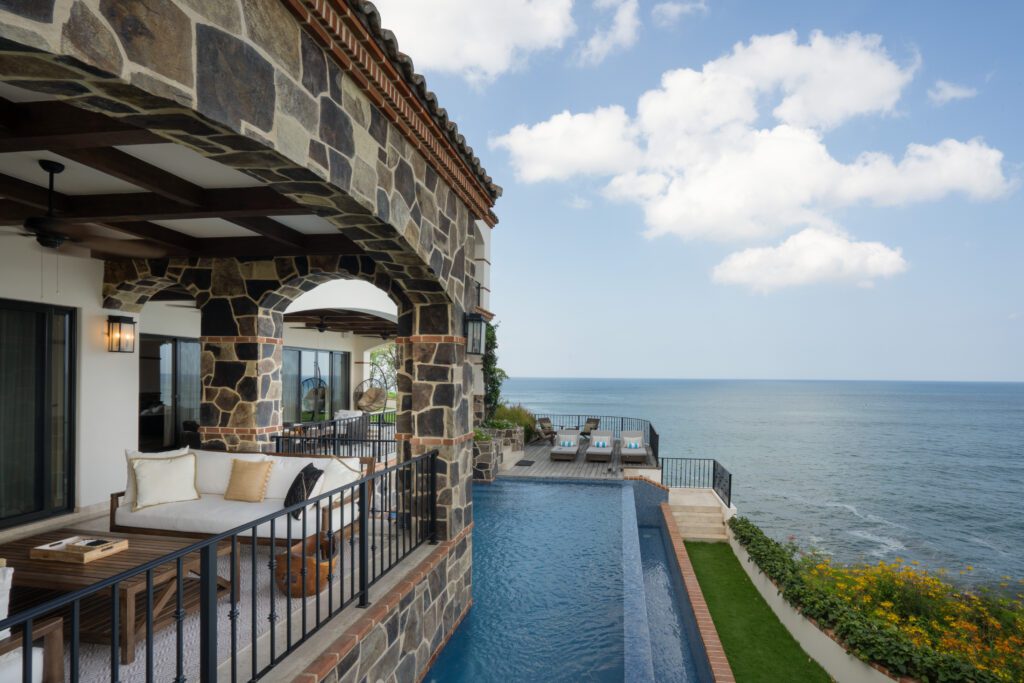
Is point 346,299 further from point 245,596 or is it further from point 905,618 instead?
point 905,618

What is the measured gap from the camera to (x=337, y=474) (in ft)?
18.9

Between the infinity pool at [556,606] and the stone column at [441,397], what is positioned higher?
the stone column at [441,397]

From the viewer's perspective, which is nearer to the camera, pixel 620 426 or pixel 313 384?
pixel 313 384

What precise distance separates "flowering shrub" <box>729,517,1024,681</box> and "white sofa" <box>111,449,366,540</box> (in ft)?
18.3

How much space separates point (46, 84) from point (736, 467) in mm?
34635

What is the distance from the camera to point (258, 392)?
7.45 meters

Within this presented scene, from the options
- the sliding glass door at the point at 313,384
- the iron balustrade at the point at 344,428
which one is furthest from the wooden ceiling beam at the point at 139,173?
the sliding glass door at the point at 313,384

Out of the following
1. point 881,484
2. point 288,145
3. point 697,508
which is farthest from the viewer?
point 881,484

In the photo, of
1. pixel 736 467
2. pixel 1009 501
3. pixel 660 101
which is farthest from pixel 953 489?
pixel 660 101

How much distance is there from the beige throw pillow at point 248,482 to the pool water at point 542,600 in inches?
95.9

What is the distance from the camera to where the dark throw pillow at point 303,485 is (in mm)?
5426

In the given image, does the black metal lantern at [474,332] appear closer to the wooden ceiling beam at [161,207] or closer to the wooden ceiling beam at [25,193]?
the wooden ceiling beam at [161,207]

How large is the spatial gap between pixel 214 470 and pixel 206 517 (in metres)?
0.89

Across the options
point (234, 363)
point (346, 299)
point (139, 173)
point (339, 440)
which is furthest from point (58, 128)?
point (339, 440)
